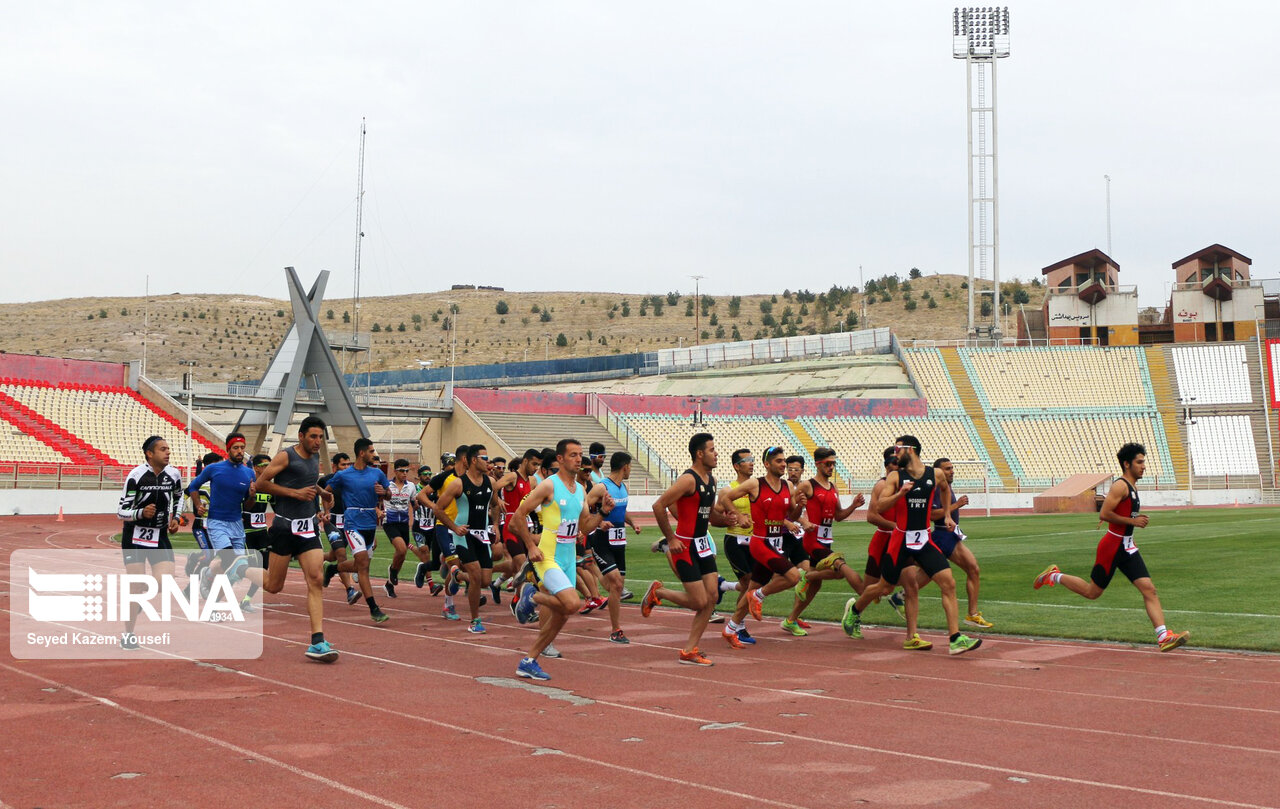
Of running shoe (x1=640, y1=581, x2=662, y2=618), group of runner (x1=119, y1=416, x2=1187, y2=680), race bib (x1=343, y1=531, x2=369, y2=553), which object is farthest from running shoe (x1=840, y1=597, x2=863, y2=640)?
race bib (x1=343, y1=531, x2=369, y2=553)

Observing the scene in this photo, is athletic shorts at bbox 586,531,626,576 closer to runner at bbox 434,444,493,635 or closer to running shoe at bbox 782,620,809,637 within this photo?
runner at bbox 434,444,493,635

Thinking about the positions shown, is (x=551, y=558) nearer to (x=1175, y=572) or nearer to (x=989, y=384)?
(x=1175, y=572)

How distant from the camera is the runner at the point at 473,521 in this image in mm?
12867

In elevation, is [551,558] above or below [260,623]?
above

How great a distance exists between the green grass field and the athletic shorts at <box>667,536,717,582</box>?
109 inches

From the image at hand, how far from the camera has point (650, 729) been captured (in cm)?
778

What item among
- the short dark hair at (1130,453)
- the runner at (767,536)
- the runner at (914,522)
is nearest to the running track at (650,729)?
the runner at (767,536)

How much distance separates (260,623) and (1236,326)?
2694 inches

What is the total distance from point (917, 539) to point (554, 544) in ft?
12.4

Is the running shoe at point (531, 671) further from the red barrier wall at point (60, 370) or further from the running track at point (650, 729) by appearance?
the red barrier wall at point (60, 370)

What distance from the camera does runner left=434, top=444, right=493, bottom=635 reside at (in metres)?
12.9

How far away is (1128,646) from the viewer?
38.1 feet

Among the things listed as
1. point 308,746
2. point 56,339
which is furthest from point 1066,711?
point 56,339

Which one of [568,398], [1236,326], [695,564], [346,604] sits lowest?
[346,604]
